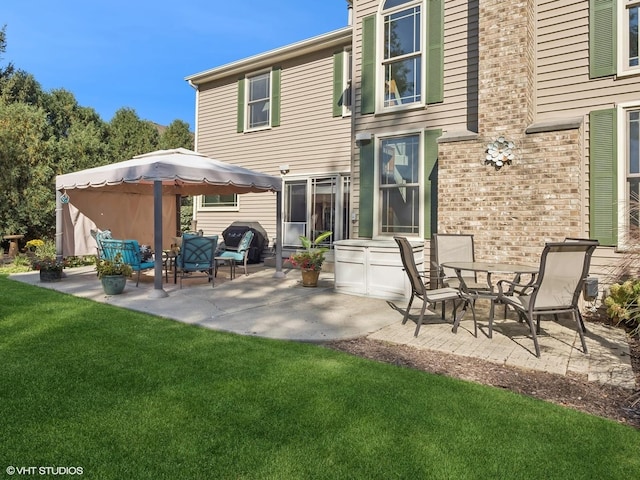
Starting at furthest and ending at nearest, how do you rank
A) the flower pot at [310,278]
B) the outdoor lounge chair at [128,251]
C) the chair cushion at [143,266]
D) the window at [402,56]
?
1. the flower pot at [310,278]
2. the window at [402,56]
3. the chair cushion at [143,266]
4. the outdoor lounge chair at [128,251]

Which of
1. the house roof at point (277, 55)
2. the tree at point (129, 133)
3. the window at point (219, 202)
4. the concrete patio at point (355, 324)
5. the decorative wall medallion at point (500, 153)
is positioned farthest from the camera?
the tree at point (129, 133)

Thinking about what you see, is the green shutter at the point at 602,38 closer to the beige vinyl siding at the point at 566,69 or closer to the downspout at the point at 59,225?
the beige vinyl siding at the point at 566,69

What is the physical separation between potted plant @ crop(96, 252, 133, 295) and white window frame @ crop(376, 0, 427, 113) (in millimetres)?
5626

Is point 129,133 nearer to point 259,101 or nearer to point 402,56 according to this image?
point 259,101

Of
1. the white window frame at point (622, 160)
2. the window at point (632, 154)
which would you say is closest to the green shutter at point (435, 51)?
the white window frame at point (622, 160)

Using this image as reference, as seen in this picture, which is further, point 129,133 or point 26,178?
point 129,133

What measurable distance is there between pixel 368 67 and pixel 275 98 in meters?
4.14

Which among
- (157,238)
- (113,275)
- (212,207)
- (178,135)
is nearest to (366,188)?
(157,238)

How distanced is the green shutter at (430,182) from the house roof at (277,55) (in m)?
4.40

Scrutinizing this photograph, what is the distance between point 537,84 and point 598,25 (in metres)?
1.08

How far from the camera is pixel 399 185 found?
802 cm

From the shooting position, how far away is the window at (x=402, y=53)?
7.96m

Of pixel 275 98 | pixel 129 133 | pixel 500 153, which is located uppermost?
pixel 129 133

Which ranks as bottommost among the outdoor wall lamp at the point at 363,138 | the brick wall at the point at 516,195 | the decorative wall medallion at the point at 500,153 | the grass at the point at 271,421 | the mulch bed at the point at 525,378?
the mulch bed at the point at 525,378
